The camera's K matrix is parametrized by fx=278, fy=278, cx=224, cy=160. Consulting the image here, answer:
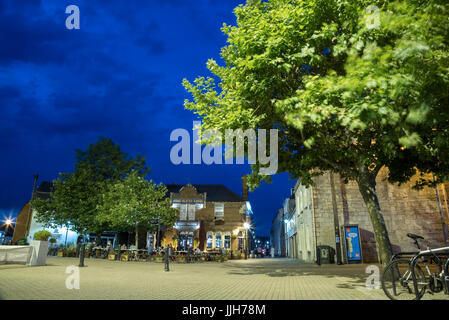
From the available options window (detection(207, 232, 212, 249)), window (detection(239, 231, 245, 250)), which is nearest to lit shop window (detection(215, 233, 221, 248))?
window (detection(207, 232, 212, 249))

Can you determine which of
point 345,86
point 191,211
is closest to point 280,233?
point 191,211

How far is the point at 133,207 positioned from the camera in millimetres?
24172

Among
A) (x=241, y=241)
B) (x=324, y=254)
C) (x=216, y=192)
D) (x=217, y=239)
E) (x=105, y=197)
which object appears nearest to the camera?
(x=324, y=254)

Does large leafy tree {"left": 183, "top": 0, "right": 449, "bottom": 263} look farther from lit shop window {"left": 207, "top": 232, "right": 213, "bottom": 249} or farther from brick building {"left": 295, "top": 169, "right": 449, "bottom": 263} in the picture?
lit shop window {"left": 207, "top": 232, "right": 213, "bottom": 249}

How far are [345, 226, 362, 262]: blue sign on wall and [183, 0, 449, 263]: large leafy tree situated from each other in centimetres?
928

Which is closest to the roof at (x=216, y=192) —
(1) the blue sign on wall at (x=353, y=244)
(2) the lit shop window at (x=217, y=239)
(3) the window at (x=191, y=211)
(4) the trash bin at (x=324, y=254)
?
(3) the window at (x=191, y=211)

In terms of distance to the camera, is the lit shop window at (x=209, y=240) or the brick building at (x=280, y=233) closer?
the lit shop window at (x=209, y=240)

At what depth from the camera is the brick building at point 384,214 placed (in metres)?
18.2

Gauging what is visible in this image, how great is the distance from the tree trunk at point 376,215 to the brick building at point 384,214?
33.8 feet

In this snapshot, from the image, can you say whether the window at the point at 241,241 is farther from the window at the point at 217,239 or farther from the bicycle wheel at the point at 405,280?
the bicycle wheel at the point at 405,280

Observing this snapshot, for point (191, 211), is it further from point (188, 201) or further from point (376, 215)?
point (376, 215)

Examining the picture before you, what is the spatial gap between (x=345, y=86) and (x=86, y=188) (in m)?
28.9

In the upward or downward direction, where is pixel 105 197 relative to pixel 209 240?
upward
